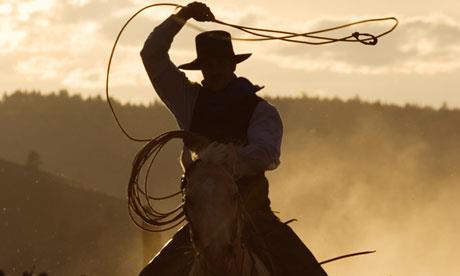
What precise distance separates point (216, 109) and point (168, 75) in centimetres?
67

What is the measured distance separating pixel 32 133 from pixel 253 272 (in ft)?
451

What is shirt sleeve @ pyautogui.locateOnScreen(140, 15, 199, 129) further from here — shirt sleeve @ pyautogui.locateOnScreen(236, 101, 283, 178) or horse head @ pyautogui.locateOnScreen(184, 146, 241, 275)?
horse head @ pyautogui.locateOnScreen(184, 146, 241, 275)

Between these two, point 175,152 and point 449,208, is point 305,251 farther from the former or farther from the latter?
point 175,152

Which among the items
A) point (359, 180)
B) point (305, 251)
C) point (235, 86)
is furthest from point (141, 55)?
point (359, 180)

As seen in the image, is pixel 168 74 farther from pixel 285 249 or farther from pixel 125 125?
pixel 125 125

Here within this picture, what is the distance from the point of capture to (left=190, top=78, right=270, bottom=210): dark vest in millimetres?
15422

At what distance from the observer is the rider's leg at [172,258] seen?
1538 centimetres

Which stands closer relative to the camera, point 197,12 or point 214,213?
point 214,213

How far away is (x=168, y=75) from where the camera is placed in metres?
15.9

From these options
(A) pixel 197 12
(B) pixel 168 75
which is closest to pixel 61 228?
(B) pixel 168 75

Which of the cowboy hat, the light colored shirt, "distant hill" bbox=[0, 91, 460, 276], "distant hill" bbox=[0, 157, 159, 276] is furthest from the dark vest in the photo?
"distant hill" bbox=[0, 91, 460, 276]

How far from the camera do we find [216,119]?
15.5 m

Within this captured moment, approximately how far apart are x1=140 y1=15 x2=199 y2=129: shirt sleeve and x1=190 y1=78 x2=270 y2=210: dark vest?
0.14 meters

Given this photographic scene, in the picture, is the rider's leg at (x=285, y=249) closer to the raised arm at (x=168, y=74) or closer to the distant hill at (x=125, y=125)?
the raised arm at (x=168, y=74)
